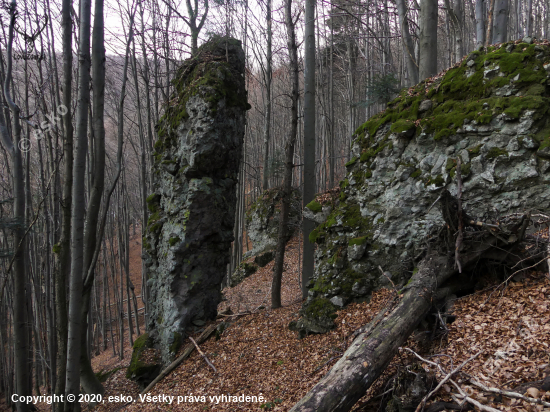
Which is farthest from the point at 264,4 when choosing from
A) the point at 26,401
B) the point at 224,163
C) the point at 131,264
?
the point at 131,264

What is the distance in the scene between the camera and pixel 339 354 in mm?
3984

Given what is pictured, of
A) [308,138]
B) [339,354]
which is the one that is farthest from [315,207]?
[339,354]

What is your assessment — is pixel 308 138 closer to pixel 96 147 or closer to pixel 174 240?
pixel 174 240

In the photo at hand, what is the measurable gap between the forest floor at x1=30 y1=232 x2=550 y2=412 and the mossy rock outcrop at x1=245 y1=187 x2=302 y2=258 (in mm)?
7498

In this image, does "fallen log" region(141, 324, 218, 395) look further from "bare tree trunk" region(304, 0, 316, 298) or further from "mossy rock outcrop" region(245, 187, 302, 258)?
"mossy rock outcrop" region(245, 187, 302, 258)

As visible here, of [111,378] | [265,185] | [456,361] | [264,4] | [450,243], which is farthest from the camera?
[265,185]

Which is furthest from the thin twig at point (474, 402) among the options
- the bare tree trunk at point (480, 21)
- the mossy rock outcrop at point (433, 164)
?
the bare tree trunk at point (480, 21)

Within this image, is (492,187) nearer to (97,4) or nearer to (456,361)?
(456,361)

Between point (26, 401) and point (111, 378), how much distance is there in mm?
1677

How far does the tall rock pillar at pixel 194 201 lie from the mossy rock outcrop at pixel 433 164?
2.49 m

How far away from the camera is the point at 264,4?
34.4 ft

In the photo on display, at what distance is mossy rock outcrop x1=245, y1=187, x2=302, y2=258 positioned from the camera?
14.7 metres

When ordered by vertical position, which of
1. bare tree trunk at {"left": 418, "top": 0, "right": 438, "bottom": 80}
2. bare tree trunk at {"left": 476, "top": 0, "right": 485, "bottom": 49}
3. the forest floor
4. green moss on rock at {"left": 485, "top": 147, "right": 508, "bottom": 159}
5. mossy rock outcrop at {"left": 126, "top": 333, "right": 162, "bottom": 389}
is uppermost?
bare tree trunk at {"left": 476, "top": 0, "right": 485, "bottom": 49}

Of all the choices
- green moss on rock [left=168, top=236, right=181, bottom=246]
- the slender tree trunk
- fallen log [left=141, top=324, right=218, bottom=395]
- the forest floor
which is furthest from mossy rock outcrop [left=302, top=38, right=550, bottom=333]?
the slender tree trunk
